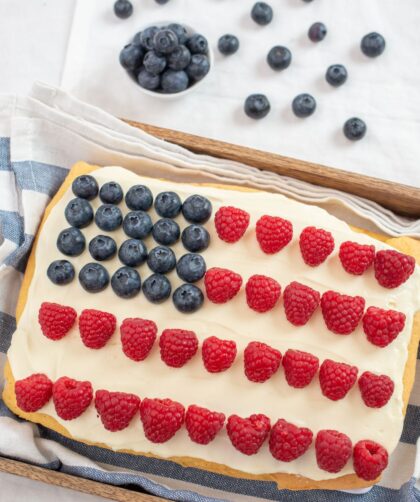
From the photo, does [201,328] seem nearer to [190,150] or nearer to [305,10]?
[190,150]

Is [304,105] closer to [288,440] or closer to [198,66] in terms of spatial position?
[198,66]

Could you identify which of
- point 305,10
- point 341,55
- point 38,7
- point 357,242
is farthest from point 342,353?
point 38,7

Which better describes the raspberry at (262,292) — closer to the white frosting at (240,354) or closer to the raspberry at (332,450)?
the white frosting at (240,354)

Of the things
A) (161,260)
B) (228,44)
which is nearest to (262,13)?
(228,44)

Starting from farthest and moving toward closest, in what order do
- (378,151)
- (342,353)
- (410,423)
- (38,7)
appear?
1. (38,7)
2. (378,151)
3. (410,423)
4. (342,353)

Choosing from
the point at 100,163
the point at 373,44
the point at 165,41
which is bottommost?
the point at 100,163

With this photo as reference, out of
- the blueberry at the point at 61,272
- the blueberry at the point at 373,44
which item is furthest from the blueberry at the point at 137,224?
the blueberry at the point at 373,44
